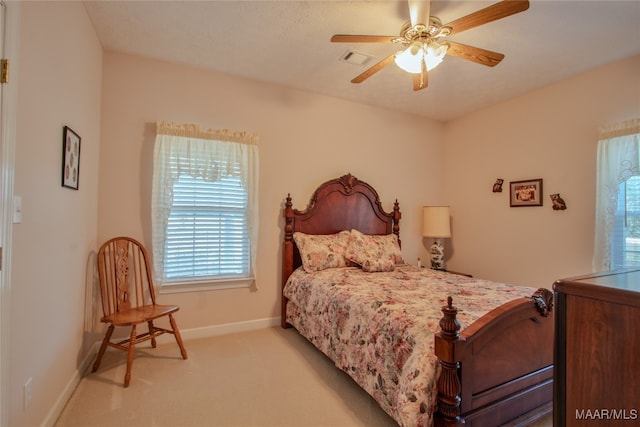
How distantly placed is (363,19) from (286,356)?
9.05 feet

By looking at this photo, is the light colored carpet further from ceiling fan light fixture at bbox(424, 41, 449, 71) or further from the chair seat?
ceiling fan light fixture at bbox(424, 41, 449, 71)

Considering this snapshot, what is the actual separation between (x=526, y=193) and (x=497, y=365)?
8.31 ft

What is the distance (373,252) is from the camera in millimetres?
3342

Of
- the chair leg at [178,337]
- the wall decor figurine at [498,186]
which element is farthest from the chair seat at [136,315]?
the wall decor figurine at [498,186]

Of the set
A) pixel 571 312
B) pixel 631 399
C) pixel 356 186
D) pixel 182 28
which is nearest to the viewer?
pixel 631 399

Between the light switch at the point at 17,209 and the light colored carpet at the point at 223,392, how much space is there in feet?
4.11

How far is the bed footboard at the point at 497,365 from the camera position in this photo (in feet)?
4.64

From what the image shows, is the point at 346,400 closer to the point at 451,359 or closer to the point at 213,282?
the point at 451,359

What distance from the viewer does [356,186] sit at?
3748 millimetres

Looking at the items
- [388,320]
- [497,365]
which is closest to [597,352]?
[497,365]

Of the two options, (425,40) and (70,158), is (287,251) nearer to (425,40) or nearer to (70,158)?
(70,158)

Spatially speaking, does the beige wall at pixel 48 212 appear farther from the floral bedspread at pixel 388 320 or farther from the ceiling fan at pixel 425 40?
the floral bedspread at pixel 388 320

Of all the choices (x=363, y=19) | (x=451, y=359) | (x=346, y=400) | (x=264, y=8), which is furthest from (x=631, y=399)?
(x=264, y=8)

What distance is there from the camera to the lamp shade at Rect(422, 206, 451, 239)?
3.99m
